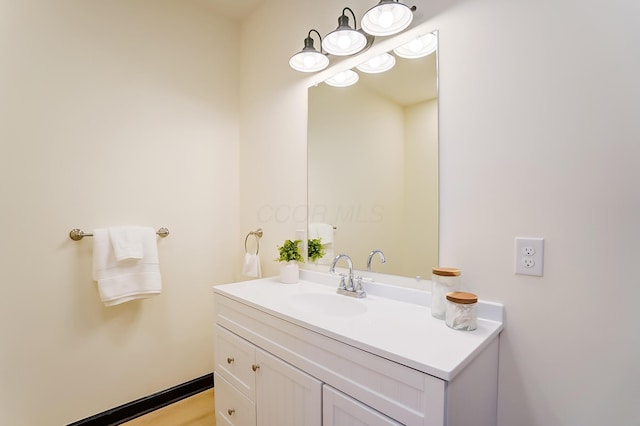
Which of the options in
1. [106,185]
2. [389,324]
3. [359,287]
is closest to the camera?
[389,324]

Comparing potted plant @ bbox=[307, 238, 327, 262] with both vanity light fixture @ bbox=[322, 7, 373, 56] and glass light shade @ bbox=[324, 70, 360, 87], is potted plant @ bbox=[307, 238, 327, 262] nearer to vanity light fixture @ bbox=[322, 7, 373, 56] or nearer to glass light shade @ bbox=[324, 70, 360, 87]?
glass light shade @ bbox=[324, 70, 360, 87]

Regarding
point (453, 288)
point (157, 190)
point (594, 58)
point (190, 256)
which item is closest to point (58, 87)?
point (157, 190)

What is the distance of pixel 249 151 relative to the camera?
218 cm

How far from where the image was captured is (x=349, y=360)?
914 millimetres

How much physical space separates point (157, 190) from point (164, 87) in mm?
667

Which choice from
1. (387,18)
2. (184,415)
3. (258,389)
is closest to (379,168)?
(387,18)

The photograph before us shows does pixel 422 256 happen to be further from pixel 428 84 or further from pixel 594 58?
pixel 594 58

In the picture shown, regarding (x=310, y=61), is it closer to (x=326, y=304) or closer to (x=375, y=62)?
(x=375, y=62)

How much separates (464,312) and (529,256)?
11.3 inches

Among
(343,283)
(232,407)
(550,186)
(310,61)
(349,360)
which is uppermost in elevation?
(310,61)

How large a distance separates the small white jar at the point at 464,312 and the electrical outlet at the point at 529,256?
0.20m

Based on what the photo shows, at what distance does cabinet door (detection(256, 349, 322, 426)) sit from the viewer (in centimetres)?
102

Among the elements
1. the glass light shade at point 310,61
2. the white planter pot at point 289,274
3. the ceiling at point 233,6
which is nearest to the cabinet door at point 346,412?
the white planter pot at point 289,274

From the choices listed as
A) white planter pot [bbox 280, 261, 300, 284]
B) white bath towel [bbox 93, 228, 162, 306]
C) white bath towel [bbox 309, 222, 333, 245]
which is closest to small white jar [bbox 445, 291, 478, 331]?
white bath towel [bbox 309, 222, 333, 245]
